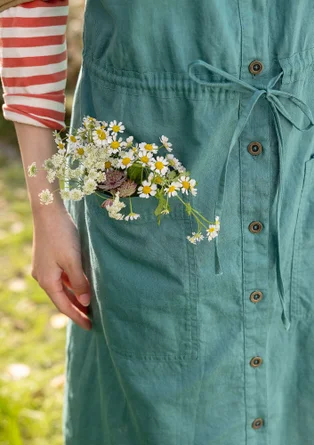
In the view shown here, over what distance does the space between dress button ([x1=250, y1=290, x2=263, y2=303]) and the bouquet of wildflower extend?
186mm

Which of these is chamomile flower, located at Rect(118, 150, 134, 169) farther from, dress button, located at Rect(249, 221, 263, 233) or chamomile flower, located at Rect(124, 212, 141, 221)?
dress button, located at Rect(249, 221, 263, 233)

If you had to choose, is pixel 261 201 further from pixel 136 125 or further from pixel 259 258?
pixel 136 125

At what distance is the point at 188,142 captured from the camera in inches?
51.8

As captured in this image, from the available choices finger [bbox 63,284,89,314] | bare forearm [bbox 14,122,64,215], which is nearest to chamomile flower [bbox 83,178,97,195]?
bare forearm [bbox 14,122,64,215]

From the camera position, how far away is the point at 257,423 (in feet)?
5.01

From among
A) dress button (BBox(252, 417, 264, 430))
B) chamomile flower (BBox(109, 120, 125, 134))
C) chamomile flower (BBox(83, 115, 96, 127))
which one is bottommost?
dress button (BBox(252, 417, 264, 430))

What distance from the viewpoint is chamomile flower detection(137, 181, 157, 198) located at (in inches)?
50.5

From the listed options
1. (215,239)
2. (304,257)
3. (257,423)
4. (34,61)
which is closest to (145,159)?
(215,239)

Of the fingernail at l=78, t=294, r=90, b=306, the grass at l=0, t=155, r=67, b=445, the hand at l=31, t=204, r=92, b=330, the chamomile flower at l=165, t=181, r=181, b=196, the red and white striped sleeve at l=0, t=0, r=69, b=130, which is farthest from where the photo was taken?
the grass at l=0, t=155, r=67, b=445

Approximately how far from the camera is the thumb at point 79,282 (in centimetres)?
151

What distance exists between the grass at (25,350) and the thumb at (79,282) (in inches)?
42.4

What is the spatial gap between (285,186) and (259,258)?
0.51ft

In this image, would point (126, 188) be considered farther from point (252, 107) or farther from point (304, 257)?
point (304, 257)

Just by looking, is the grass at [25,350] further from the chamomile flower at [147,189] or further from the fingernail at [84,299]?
the chamomile flower at [147,189]
